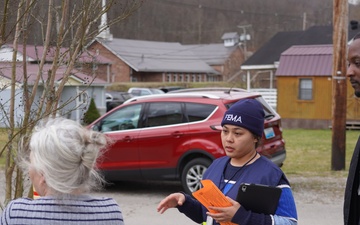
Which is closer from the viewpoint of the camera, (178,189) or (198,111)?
(198,111)

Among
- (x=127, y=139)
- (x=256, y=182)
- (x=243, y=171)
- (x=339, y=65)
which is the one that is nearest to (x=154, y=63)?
(x=339, y=65)

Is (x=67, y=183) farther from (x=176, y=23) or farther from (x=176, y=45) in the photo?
(x=176, y=45)

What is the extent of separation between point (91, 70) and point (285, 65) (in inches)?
868

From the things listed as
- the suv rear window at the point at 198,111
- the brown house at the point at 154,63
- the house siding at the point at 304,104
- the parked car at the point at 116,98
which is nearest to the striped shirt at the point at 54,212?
the suv rear window at the point at 198,111

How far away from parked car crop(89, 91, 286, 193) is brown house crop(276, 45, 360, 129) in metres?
14.9

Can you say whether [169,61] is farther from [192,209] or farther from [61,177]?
[61,177]

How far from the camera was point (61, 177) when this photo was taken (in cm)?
220

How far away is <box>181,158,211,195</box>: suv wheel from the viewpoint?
9.77 m

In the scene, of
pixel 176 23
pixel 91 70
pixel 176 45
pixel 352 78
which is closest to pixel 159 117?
pixel 91 70

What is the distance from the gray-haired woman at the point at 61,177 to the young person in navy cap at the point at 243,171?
95cm

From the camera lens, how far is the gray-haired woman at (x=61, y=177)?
2.20 metres

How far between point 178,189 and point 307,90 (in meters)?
15.7

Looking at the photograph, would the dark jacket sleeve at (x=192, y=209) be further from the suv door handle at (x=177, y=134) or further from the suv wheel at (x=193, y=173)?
the suv door handle at (x=177, y=134)

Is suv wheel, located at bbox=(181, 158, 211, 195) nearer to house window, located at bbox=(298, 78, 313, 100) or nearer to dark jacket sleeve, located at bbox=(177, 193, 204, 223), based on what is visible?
dark jacket sleeve, located at bbox=(177, 193, 204, 223)
